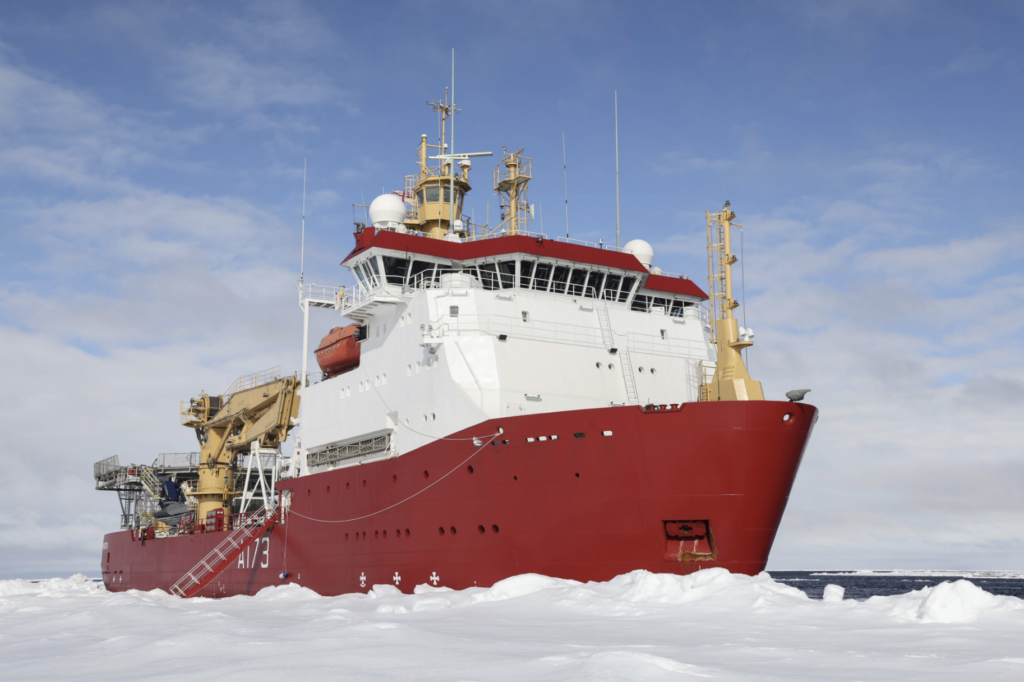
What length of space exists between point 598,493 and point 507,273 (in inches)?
331

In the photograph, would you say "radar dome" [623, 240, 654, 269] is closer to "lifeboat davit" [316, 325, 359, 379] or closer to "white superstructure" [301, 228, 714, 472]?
"white superstructure" [301, 228, 714, 472]

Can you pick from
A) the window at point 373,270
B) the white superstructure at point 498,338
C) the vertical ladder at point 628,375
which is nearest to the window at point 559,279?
the white superstructure at point 498,338

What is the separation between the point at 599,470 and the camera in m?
18.9

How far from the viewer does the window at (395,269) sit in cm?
2591

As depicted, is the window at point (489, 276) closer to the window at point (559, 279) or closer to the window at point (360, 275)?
the window at point (559, 279)

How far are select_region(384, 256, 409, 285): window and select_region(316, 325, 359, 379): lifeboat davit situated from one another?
317 cm

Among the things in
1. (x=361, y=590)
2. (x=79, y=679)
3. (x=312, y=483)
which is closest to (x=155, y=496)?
(x=312, y=483)

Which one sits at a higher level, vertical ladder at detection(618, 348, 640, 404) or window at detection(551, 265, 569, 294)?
window at detection(551, 265, 569, 294)

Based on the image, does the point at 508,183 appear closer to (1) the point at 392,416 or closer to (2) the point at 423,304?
(2) the point at 423,304

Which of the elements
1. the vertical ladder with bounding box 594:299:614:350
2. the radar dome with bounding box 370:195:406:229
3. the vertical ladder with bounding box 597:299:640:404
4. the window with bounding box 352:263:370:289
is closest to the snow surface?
the vertical ladder with bounding box 597:299:640:404

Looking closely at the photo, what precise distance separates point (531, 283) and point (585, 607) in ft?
36.0

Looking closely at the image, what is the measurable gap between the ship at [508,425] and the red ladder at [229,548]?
0.39 ft

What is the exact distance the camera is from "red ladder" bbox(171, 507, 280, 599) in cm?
2980

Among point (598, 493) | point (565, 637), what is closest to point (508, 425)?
point (598, 493)
